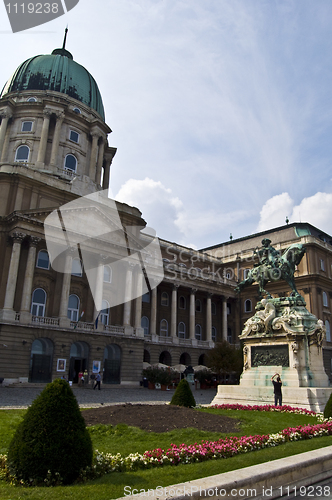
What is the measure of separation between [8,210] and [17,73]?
29.7 metres

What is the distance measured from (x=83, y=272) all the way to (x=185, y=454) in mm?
37688

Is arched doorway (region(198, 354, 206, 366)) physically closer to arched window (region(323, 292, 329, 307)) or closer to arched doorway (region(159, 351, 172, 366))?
arched doorway (region(159, 351, 172, 366))

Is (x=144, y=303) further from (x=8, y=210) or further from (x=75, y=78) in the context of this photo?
(x=75, y=78)

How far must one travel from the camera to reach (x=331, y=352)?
182 ft

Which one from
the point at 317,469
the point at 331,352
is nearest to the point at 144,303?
the point at 331,352

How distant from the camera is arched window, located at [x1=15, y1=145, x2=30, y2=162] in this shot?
173 feet

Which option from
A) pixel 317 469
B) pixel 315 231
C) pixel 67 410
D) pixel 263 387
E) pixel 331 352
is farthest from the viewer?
pixel 315 231

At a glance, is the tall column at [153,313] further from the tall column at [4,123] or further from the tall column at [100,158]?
the tall column at [4,123]

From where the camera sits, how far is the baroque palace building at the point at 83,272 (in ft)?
122

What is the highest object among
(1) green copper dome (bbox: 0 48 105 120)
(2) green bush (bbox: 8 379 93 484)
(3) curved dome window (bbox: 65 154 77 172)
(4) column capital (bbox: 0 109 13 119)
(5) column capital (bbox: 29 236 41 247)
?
(1) green copper dome (bbox: 0 48 105 120)

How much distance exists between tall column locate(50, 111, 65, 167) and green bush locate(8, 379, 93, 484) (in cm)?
4841

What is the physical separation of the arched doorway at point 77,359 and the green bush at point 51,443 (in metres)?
34.4

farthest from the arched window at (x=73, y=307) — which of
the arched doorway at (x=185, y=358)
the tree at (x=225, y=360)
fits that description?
the arched doorway at (x=185, y=358)

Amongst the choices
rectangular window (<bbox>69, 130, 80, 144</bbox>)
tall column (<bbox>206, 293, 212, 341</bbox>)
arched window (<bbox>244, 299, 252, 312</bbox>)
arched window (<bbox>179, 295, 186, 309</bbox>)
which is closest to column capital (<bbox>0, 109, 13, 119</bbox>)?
rectangular window (<bbox>69, 130, 80, 144</bbox>)
